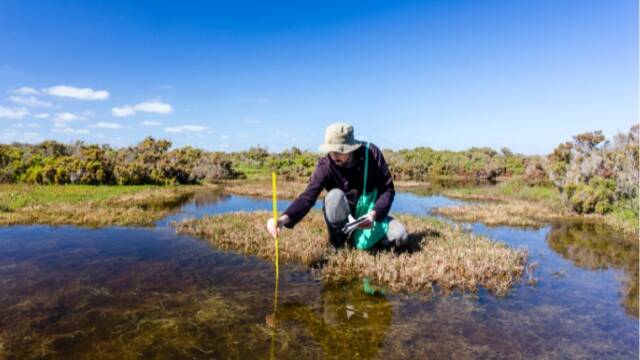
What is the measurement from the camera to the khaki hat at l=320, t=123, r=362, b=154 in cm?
580

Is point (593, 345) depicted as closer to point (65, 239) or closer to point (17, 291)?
point (17, 291)

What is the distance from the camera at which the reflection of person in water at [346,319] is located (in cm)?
390

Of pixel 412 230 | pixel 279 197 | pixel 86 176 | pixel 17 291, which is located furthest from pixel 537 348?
pixel 86 176

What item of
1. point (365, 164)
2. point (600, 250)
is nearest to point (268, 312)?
point (365, 164)

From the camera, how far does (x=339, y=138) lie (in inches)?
A: 230

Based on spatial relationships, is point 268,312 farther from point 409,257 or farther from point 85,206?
point 85,206

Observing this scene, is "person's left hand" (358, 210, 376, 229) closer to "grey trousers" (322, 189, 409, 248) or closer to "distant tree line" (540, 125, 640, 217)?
"grey trousers" (322, 189, 409, 248)

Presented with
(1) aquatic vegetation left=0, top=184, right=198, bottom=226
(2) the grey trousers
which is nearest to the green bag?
(2) the grey trousers

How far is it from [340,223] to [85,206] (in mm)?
10368

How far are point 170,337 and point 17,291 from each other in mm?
2915

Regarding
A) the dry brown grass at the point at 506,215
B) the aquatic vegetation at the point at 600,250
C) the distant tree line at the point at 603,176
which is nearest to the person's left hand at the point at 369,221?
the aquatic vegetation at the point at 600,250

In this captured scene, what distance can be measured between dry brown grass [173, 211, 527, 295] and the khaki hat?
1906mm

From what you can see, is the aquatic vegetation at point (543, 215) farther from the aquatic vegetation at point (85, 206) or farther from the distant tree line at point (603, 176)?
the aquatic vegetation at point (85, 206)

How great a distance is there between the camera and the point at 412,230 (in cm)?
912
